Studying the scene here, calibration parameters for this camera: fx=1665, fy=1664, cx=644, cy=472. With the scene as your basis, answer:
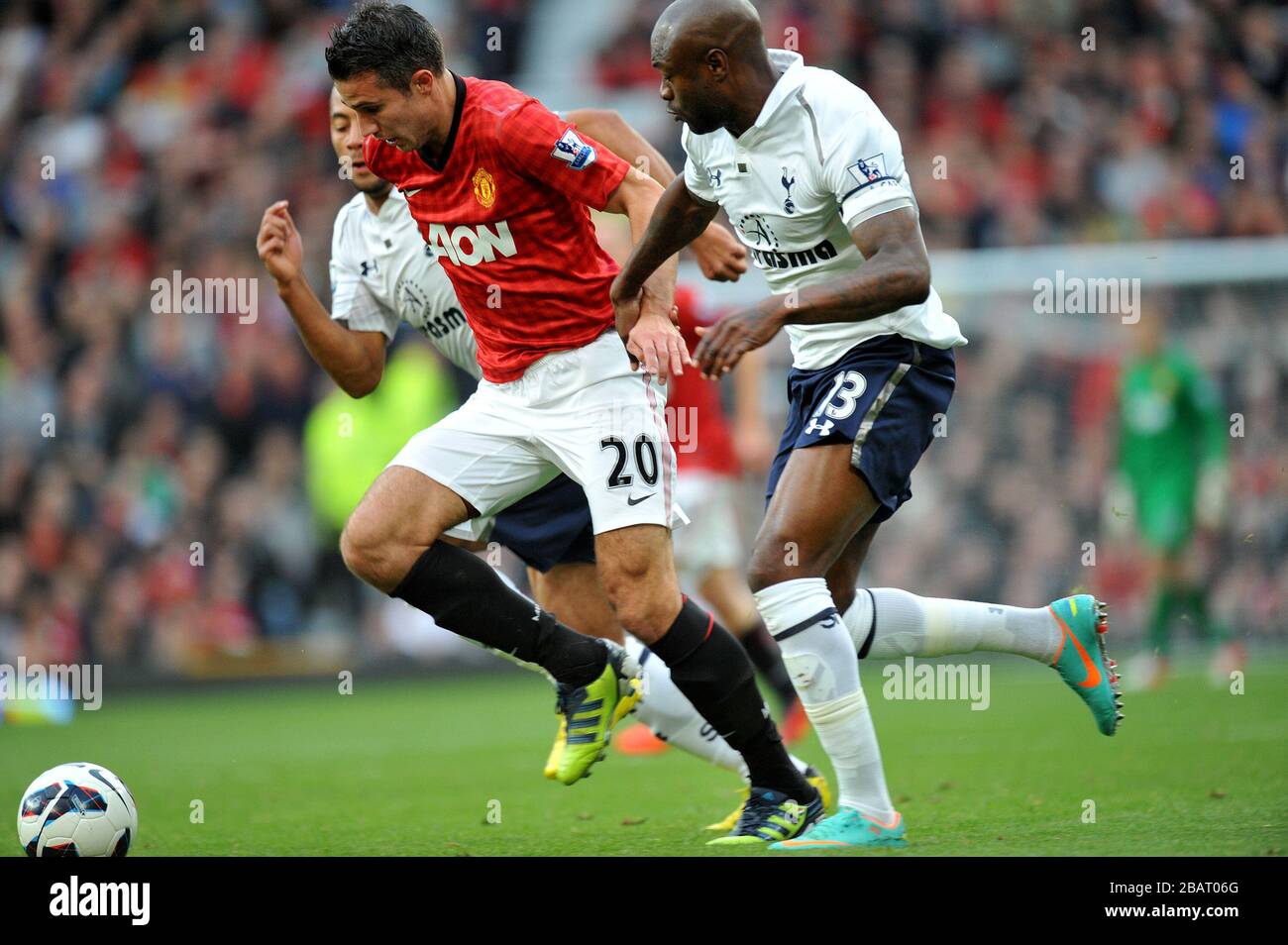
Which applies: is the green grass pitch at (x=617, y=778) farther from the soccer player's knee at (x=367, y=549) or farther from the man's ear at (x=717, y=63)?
the man's ear at (x=717, y=63)

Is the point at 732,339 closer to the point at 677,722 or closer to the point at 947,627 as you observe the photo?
the point at 947,627

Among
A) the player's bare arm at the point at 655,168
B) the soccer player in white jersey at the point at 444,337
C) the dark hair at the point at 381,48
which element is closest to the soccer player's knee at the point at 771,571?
the soccer player in white jersey at the point at 444,337

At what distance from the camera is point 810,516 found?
463 centimetres

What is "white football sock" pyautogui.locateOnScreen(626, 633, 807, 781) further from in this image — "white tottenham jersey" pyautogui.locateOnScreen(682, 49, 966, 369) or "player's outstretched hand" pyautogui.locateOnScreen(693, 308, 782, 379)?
"player's outstretched hand" pyautogui.locateOnScreen(693, 308, 782, 379)

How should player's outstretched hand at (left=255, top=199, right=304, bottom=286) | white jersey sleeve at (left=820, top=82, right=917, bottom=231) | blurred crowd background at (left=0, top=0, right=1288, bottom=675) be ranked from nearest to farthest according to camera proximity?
1. white jersey sleeve at (left=820, top=82, right=917, bottom=231)
2. player's outstretched hand at (left=255, top=199, right=304, bottom=286)
3. blurred crowd background at (left=0, top=0, right=1288, bottom=675)

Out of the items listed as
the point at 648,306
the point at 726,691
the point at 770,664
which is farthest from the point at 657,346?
the point at 770,664

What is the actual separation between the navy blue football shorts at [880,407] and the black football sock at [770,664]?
3.15 metres

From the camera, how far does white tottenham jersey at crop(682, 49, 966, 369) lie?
450 cm

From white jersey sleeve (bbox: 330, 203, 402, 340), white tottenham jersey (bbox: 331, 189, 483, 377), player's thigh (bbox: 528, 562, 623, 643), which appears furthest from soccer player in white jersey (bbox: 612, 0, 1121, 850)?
white jersey sleeve (bbox: 330, 203, 402, 340)

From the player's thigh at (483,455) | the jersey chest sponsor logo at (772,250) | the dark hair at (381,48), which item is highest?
the dark hair at (381,48)

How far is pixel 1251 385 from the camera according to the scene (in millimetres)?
11562

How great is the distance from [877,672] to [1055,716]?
97.1 inches

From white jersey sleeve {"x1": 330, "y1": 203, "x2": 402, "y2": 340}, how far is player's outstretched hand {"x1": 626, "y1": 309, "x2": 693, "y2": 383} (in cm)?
134

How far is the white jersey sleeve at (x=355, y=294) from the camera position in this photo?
5719 millimetres
